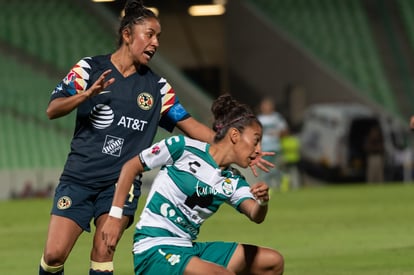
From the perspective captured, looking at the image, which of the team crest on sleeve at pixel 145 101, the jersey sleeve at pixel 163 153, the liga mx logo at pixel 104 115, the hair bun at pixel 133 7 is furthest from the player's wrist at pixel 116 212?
the hair bun at pixel 133 7

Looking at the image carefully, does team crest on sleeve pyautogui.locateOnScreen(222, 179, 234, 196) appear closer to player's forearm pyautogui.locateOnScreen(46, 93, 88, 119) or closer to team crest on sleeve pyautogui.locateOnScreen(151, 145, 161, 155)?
team crest on sleeve pyautogui.locateOnScreen(151, 145, 161, 155)

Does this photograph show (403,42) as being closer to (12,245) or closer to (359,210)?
(359,210)

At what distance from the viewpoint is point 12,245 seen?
12766 mm

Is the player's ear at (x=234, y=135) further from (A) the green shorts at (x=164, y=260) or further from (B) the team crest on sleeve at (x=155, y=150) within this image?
(A) the green shorts at (x=164, y=260)

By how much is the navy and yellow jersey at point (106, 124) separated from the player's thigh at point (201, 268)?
129cm

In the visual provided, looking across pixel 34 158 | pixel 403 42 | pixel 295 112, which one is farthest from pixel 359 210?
pixel 403 42

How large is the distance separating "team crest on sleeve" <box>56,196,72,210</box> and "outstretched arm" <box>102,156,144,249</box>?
0.99 meters

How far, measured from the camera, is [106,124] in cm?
742

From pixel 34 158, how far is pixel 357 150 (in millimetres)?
8587

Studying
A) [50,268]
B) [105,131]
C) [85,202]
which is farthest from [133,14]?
[50,268]

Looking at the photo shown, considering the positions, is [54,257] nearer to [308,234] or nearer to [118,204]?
[118,204]

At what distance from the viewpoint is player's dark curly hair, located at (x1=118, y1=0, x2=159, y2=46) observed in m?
7.47

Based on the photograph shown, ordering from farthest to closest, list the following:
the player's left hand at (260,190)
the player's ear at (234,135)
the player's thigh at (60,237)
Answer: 1. the player's thigh at (60,237)
2. the player's ear at (234,135)
3. the player's left hand at (260,190)

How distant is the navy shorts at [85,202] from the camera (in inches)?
289
